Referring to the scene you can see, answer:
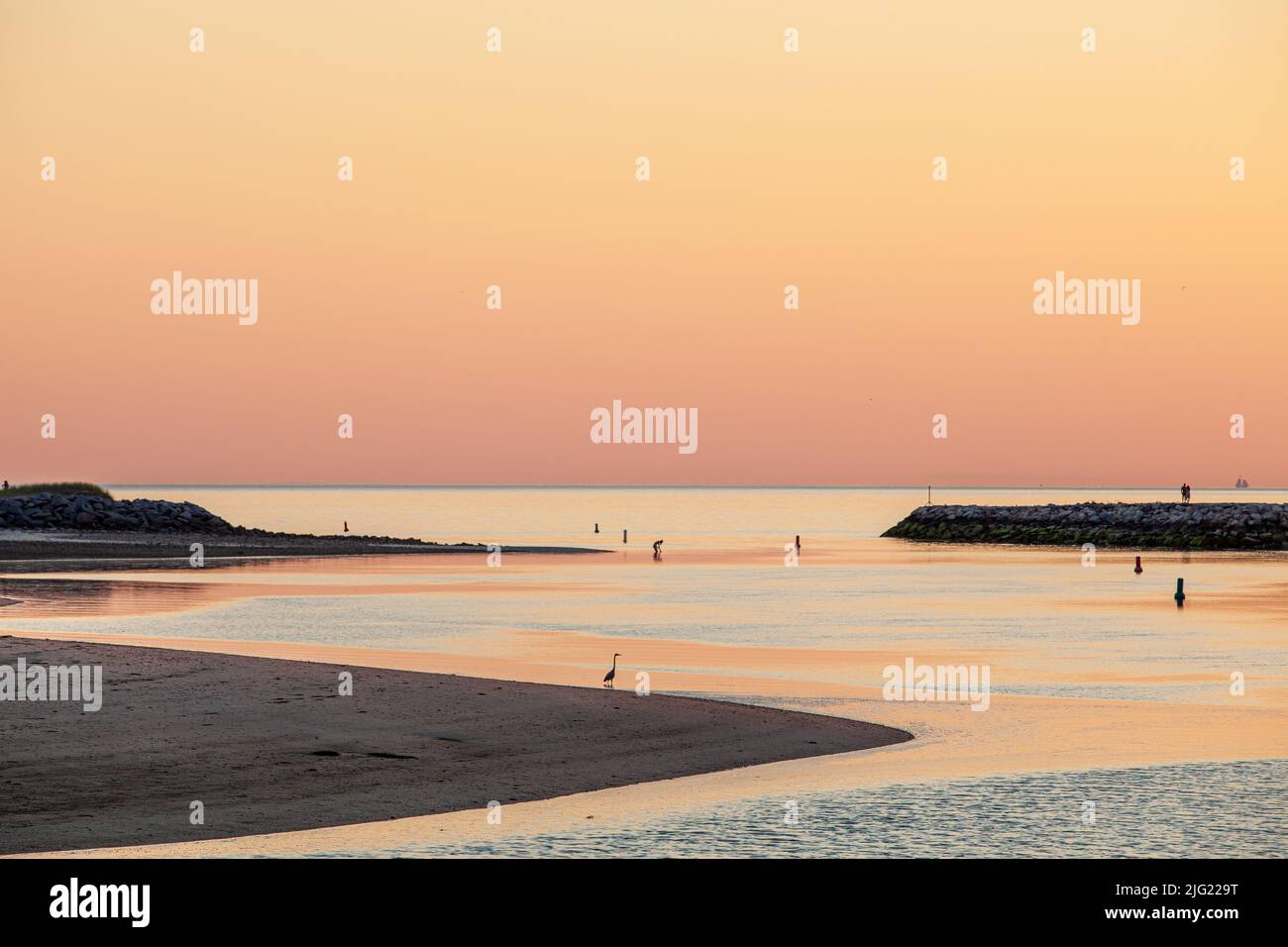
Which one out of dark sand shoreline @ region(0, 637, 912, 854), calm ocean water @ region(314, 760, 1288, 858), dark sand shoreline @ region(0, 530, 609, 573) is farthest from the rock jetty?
calm ocean water @ region(314, 760, 1288, 858)

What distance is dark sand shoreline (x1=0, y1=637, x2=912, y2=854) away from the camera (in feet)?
55.7

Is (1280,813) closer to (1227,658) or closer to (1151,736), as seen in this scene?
(1151,736)

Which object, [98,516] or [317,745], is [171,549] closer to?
[98,516]

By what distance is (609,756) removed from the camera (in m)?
21.4

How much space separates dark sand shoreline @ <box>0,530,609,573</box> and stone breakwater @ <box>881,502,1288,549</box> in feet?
137

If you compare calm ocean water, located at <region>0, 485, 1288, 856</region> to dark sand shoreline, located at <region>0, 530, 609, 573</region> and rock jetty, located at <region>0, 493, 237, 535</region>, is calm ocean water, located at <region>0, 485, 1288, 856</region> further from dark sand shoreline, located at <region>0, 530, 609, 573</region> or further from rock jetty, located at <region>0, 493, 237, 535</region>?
rock jetty, located at <region>0, 493, 237, 535</region>

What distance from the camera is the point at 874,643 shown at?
40312 mm

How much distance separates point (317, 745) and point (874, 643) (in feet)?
73.1

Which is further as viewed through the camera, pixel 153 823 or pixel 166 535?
pixel 166 535

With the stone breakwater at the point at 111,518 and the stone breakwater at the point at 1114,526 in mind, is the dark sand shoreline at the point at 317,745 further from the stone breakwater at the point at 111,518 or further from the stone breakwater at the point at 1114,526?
the stone breakwater at the point at 1114,526
